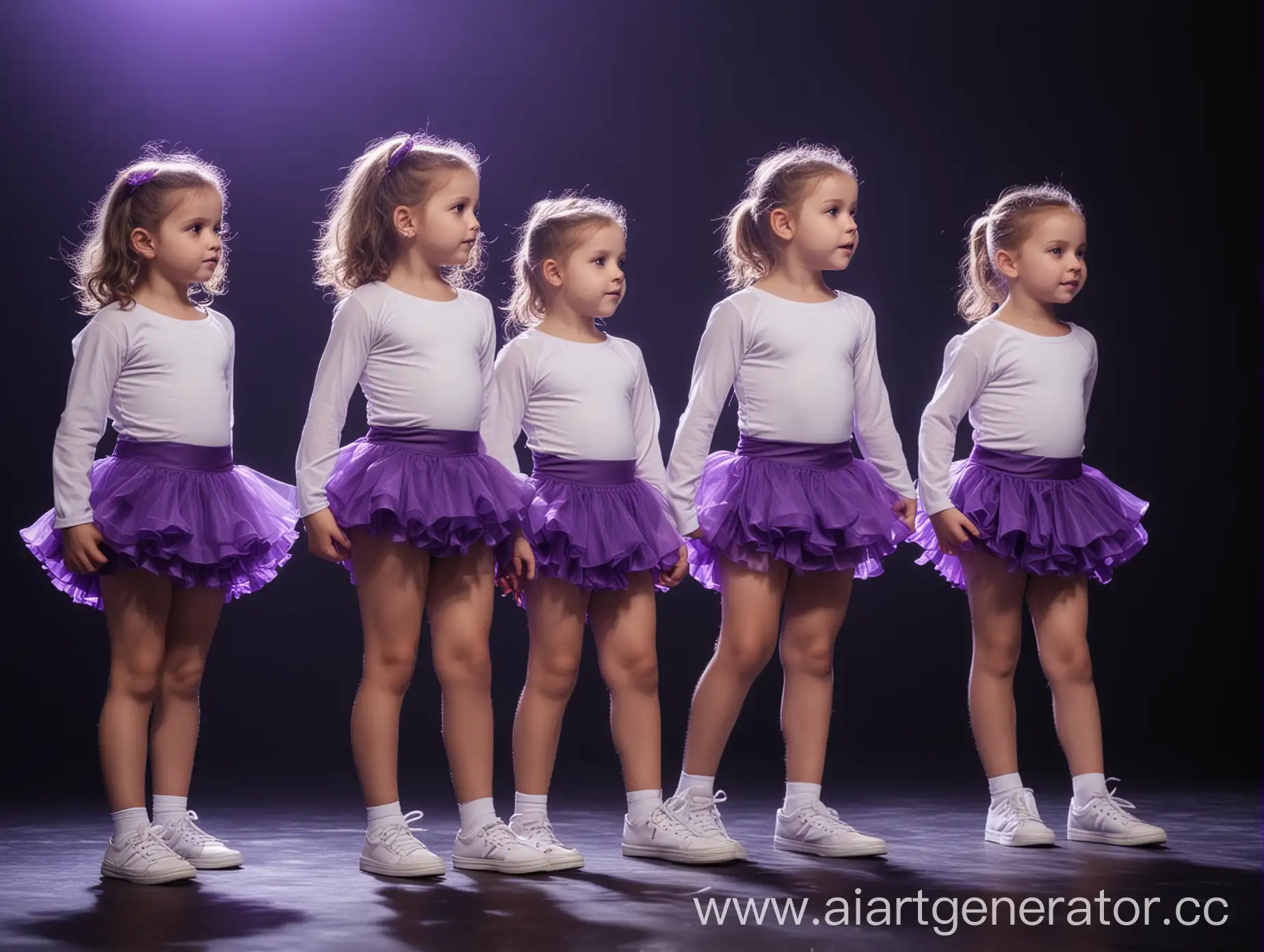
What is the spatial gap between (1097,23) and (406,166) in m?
2.95

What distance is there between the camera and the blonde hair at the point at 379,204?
3.19m

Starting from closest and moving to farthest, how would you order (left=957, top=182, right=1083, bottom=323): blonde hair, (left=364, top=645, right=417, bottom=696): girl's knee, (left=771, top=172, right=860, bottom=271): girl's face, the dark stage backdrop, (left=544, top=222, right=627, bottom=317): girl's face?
1. (left=364, top=645, right=417, bottom=696): girl's knee
2. (left=544, top=222, right=627, bottom=317): girl's face
3. (left=771, top=172, right=860, bottom=271): girl's face
4. (left=957, top=182, right=1083, bottom=323): blonde hair
5. the dark stage backdrop

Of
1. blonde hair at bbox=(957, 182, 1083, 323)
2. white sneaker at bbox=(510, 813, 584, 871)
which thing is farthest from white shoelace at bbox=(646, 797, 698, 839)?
blonde hair at bbox=(957, 182, 1083, 323)

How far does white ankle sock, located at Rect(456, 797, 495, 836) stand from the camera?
123 inches

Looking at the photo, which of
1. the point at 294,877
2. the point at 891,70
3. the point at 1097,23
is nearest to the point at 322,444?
the point at 294,877

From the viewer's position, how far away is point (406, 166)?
320 cm

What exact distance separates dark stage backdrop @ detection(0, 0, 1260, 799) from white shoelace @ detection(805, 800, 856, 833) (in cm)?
147

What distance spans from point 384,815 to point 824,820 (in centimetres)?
88

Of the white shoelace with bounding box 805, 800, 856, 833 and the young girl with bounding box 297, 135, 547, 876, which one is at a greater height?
the young girl with bounding box 297, 135, 547, 876

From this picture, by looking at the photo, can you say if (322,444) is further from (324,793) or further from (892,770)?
(892,770)

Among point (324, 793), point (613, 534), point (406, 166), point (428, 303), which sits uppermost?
point (406, 166)

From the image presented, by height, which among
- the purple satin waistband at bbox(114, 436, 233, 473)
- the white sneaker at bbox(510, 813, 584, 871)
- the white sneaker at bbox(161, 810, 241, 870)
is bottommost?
the white sneaker at bbox(161, 810, 241, 870)

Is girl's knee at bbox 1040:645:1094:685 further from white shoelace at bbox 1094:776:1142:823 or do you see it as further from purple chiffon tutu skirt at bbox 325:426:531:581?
purple chiffon tutu skirt at bbox 325:426:531:581

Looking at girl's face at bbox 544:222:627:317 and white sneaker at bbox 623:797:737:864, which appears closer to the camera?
white sneaker at bbox 623:797:737:864
